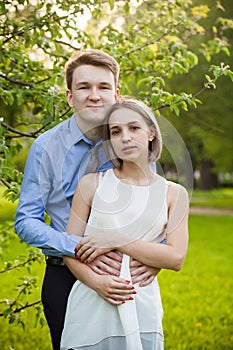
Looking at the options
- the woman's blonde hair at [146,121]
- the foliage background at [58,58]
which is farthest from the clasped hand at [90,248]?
the foliage background at [58,58]

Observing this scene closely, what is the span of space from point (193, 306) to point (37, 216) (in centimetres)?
443

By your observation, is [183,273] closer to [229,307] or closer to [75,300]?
[229,307]

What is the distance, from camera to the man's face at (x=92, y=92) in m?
2.68

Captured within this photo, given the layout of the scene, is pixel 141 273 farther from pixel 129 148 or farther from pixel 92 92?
pixel 92 92

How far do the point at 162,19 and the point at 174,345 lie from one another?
2.72m

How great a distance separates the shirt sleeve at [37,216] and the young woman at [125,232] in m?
0.06

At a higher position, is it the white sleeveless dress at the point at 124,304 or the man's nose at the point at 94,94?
the man's nose at the point at 94,94

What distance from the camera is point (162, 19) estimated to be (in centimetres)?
466

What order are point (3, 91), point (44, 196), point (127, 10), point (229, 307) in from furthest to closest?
point (229, 307) < point (127, 10) < point (3, 91) < point (44, 196)

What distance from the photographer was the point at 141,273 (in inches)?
101

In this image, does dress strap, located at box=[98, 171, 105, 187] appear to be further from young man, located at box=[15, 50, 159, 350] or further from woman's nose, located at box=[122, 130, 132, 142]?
woman's nose, located at box=[122, 130, 132, 142]

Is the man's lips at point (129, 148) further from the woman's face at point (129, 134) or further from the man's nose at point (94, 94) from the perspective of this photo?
the man's nose at point (94, 94)

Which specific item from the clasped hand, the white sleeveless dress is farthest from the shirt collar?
the clasped hand

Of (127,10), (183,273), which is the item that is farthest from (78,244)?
(183,273)
